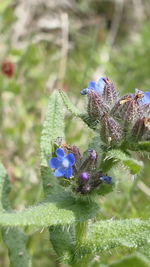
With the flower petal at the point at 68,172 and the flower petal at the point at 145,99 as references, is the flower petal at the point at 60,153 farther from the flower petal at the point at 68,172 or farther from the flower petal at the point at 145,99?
the flower petal at the point at 145,99

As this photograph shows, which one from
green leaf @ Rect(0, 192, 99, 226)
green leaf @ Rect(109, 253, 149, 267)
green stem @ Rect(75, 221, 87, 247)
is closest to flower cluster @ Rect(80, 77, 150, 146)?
green leaf @ Rect(0, 192, 99, 226)

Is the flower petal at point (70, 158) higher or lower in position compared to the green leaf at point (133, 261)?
higher

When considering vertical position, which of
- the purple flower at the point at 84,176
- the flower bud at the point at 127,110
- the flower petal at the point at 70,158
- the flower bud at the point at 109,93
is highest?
the flower bud at the point at 109,93

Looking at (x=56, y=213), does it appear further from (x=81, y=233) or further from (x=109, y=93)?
(x=109, y=93)

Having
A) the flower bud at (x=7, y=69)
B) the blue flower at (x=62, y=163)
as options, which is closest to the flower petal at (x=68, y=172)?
the blue flower at (x=62, y=163)

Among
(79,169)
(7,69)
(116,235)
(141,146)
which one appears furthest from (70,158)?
(7,69)

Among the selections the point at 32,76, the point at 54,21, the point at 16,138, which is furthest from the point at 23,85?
the point at 54,21

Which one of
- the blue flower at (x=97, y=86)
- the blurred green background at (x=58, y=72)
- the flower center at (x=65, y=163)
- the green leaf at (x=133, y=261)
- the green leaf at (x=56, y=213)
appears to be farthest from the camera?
the blurred green background at (x=58, y=72)
